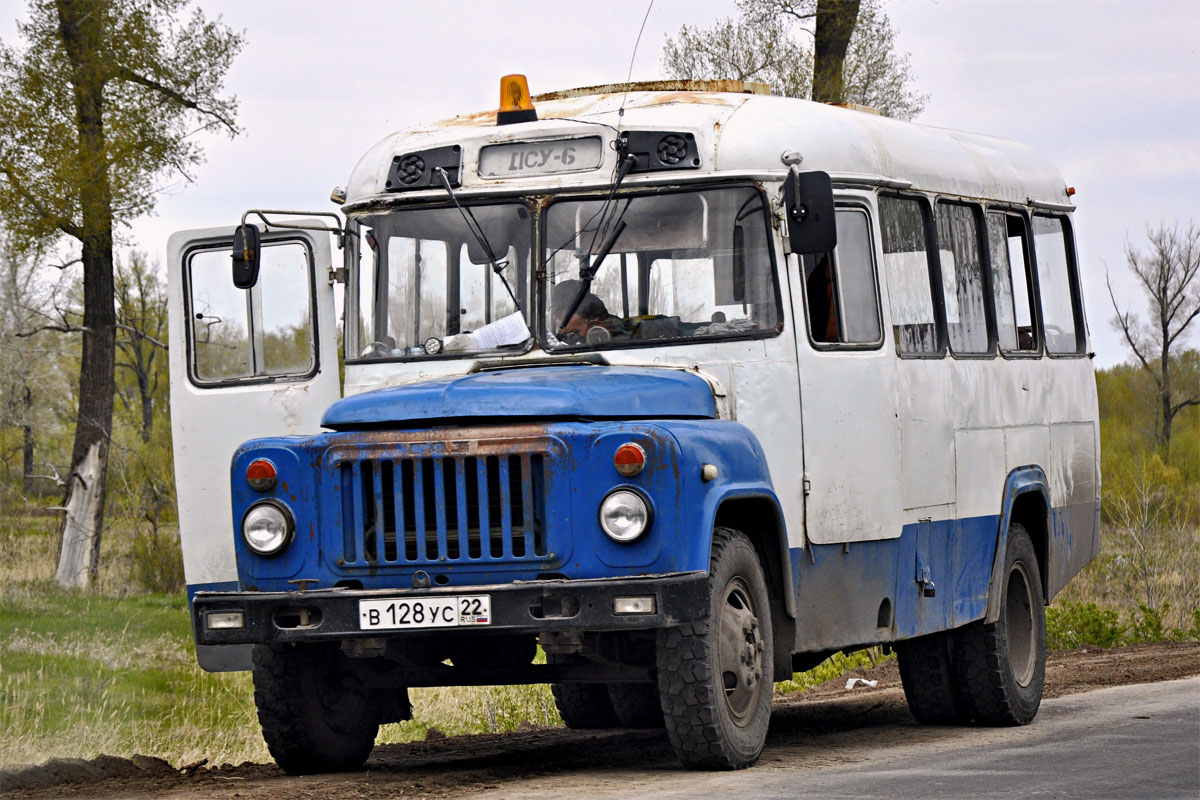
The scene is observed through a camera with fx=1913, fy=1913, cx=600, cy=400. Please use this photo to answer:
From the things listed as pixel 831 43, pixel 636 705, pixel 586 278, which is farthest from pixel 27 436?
pixel 586 278

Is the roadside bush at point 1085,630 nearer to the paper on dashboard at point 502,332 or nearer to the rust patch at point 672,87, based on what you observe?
the rust patch at point 672,87

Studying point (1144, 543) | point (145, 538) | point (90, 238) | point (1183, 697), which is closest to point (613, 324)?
point (1183, 697)

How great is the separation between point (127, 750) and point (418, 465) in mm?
4605

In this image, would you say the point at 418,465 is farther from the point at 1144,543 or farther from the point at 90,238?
the point at 90,238

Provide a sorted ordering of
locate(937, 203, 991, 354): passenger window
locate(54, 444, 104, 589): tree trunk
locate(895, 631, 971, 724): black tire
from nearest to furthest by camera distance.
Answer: locate(937, 203, 991, 354): passenger window < locate(895, 631, 971, 724): black tire < locate(54, 444, 104, 589): tree trunk

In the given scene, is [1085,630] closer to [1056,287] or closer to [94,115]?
[1056,287]

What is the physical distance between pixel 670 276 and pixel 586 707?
4.16 m

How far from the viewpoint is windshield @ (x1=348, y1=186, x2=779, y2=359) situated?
913 centimetres

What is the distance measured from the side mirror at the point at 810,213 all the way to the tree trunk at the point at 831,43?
14413 mm

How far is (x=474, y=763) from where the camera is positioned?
9469 millimetres

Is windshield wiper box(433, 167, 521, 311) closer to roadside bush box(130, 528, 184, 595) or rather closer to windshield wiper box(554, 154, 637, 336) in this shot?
windshield wiper box(554, 154, 637, 336)

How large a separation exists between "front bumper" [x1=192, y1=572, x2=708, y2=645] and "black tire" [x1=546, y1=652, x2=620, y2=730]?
444 cm

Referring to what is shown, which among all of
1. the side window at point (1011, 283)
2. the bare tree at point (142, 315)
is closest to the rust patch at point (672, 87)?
the side window at point (1011, 283)

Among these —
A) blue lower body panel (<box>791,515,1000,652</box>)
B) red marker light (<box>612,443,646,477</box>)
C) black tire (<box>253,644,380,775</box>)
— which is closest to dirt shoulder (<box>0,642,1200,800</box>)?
black tire (<box>253,644,380,775</box>)
